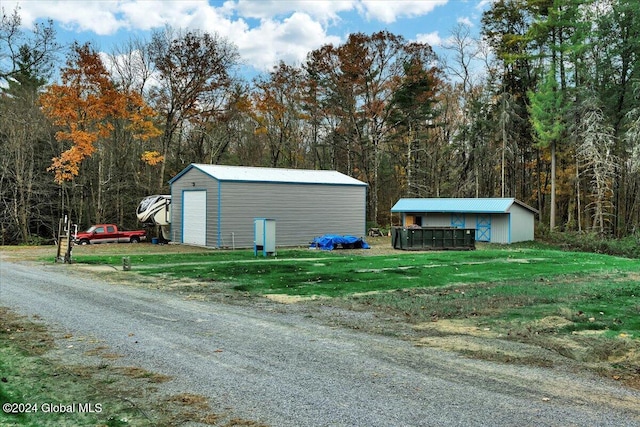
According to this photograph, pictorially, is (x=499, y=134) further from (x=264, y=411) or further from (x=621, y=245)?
(x=264, y=411)

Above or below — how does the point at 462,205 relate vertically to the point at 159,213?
above

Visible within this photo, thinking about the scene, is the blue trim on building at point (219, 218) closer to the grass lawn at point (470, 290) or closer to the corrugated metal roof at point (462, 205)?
the grass lawn at point (470, 290)

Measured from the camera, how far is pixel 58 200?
34344 millimetres

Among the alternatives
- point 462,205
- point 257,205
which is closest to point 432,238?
point 462,205

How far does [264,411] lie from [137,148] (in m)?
36.6

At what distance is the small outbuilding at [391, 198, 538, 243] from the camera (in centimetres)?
3152

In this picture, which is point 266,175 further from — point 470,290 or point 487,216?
point 470,290

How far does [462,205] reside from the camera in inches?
1323

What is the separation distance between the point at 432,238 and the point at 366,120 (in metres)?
16.4

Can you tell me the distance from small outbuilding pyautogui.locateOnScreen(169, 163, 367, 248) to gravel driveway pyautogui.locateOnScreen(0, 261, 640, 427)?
1674 centimetres

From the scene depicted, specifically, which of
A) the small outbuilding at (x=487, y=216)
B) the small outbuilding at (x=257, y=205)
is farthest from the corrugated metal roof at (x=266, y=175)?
the small outbuilding at (x=487, y=216)

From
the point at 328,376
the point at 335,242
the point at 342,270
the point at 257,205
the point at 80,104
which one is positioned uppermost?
the point at 80,104

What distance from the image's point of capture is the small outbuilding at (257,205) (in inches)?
1013

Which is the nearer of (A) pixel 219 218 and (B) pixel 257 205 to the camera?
(A) pixel 219 218
